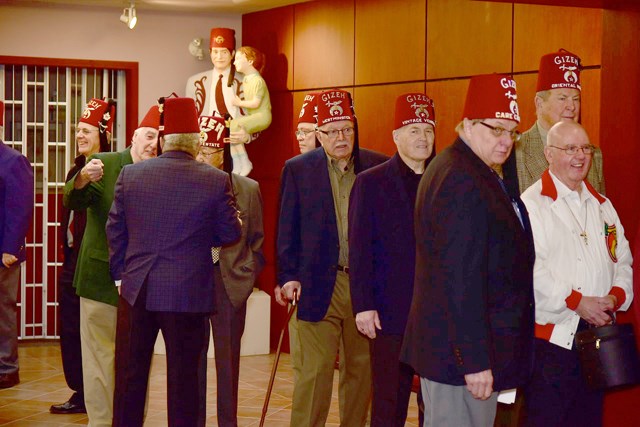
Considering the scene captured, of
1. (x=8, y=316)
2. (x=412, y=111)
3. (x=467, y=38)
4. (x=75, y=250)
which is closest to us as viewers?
(x=412, y=111)

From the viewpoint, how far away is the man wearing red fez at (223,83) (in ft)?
26.4

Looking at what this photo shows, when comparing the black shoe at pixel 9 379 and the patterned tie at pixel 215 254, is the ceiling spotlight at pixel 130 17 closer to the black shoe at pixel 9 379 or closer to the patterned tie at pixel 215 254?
the black shoe at pixel 9 379

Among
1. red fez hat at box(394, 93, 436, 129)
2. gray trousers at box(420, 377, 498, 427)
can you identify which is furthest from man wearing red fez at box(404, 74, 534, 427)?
red fez hat at box(394, 93, 436, 129)

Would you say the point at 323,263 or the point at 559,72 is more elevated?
the point at 559,72

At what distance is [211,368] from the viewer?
7.59m

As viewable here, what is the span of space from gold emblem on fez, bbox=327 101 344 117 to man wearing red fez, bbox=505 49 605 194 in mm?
802

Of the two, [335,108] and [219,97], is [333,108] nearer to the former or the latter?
[335,108]

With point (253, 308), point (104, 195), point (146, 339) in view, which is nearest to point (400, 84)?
point (253, 308)

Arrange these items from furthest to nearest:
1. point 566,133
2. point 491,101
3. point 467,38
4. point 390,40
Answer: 1. point 390,40
2. point 467,38
3. point 566,133
4. point 491,101

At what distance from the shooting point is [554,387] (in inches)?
155

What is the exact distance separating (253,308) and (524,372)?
4.97 metres

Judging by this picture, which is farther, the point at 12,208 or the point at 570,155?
the point at 12,208

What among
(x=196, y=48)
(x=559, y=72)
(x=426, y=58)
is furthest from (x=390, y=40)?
(x=559, y=72)

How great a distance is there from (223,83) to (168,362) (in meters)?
4.03
